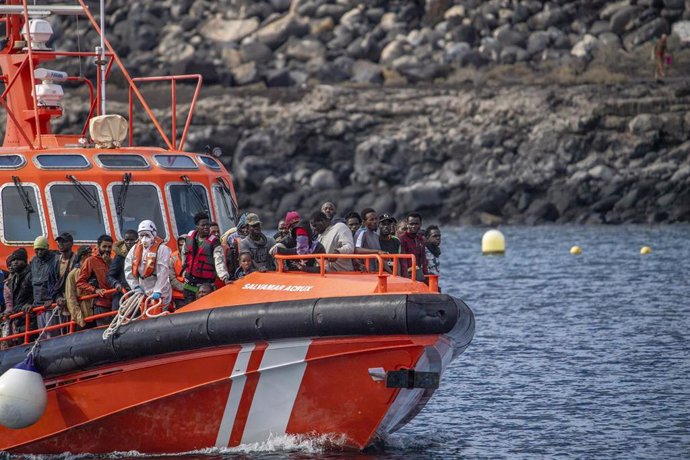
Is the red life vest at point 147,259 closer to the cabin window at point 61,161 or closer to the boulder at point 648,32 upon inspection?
the cabin window at point 61,161

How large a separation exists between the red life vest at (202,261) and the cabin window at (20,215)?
1802mm

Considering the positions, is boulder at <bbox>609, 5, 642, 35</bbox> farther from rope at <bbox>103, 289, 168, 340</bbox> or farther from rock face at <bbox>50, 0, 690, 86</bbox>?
rope at <bbox>103, 289, 168, 340</bbox>

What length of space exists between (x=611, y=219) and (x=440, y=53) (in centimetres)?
1504

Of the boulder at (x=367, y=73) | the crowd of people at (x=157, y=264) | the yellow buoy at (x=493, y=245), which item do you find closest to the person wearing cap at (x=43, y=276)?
the crowd of people at (x=157, y=264)

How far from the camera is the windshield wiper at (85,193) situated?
13852 mm

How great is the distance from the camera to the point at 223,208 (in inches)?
581

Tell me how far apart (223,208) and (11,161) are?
2.20m

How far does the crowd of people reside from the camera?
496 inches

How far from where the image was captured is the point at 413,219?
14.2m

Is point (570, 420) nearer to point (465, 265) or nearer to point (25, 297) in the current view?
point (25, 297)

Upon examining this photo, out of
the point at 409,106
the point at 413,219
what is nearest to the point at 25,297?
the point at 413,219

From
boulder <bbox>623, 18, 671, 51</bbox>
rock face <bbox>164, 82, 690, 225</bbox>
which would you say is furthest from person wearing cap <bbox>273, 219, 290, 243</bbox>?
boulder <bbox>623, 18, 671, 51</bbox>

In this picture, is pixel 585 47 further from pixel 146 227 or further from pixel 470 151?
pixel 146 227

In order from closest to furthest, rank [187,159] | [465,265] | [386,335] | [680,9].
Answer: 1. [386,335]
2. [187,159]
3. [465,265]
4. [680,9]
